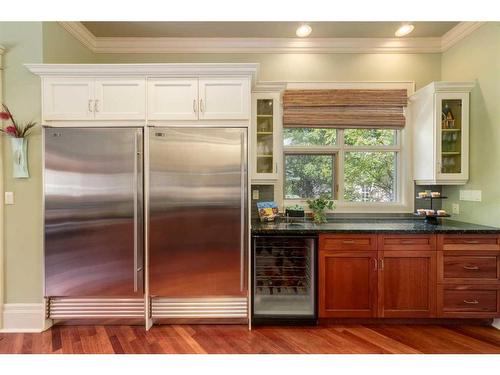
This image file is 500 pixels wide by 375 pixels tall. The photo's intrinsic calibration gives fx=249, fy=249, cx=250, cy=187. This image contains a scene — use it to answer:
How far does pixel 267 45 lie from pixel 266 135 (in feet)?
3.58

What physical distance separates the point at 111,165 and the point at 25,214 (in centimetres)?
94

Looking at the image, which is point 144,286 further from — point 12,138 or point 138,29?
point 138,29

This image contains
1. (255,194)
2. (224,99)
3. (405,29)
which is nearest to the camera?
(224,99)

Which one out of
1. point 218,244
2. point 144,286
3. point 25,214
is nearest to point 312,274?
point 218,244

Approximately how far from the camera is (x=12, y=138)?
7.12 ft

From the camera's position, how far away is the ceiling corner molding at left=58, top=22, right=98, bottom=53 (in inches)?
97.8

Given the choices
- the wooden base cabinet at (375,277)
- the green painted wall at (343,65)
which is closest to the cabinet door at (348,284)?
the wooden base cabinet at (375,277)

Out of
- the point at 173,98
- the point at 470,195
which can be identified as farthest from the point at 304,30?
the point at 470,195

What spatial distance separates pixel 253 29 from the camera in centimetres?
269

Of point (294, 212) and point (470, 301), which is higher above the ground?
point (294, 212)

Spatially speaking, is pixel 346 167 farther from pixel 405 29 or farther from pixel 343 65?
pixel 405 29

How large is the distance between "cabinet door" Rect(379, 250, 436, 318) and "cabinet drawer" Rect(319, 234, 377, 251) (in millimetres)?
153

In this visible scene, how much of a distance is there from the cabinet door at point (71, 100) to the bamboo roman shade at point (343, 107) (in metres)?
1.92

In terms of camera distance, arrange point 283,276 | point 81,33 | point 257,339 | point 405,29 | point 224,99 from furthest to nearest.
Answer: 1. point 81,33
2. point 405,29
3. point 283,276
4. point 224,99
5. point 257,339
